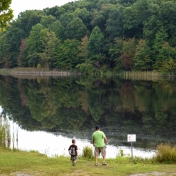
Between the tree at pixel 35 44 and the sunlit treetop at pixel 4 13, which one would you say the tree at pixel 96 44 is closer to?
the tree at pixel 35 44

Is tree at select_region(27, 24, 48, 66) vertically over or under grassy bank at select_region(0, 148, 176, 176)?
over

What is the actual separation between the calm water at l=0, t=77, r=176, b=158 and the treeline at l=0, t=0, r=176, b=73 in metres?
33.4

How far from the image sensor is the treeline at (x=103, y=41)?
76625 millimetres

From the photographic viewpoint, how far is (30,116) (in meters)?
30.6

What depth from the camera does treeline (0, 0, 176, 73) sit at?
76625 millimetres

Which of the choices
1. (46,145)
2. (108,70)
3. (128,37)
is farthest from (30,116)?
(128,37)

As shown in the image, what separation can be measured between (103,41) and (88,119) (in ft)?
220

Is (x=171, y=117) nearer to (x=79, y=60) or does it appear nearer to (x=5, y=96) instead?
(x=5, y=96)

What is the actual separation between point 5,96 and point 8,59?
73836 millimetres

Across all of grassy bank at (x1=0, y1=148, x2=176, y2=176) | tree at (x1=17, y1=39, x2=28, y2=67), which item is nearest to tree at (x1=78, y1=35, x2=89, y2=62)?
tree at (x1=17, y1=39, x2=28, y2=67)

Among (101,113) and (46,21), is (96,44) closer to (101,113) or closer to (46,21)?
(46,21)

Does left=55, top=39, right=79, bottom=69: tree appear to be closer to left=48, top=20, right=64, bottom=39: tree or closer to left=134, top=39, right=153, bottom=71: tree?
left=48, top=20, right=64, bottom=39: tree

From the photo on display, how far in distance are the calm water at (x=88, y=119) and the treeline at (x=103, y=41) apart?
3337 cm

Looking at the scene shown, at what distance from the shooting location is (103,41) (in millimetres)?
93688
